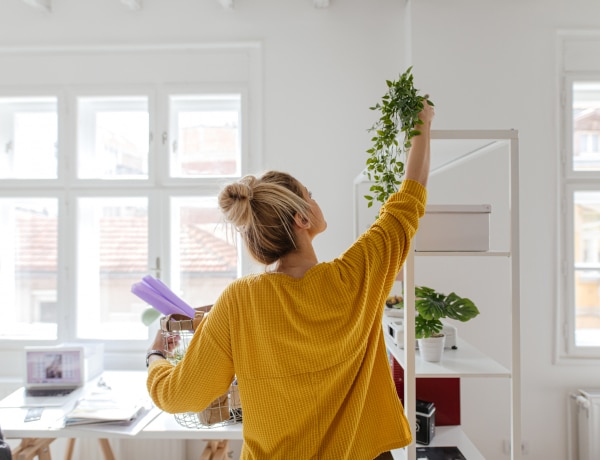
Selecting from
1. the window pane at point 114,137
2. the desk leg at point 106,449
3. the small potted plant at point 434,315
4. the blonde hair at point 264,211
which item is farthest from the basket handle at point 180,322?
the window pane at point 114,137

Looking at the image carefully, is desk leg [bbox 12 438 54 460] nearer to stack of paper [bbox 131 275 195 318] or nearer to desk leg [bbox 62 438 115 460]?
desk leg [bbox 62 438 115 460]

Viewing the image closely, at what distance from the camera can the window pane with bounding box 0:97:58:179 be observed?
270cm

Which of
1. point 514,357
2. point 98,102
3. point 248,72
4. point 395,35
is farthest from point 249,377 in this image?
point 98,102

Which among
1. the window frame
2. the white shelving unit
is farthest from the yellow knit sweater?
the window frame

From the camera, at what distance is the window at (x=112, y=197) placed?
2.52 meters

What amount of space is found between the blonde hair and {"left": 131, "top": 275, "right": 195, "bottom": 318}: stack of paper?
32cm

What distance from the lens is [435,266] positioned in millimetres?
2328

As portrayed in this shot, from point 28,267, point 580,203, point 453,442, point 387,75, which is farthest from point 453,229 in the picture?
point 28,267

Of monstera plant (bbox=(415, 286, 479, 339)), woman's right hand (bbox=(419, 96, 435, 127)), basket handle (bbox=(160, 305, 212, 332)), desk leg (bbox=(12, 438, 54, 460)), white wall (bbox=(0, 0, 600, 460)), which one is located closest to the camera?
basket handle (bbox=(160, 305, 212, 332))

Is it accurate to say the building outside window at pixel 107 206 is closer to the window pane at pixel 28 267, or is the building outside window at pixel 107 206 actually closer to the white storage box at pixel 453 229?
the window pane at pixel 28 267

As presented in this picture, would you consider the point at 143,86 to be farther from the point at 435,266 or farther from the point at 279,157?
the point at 435,266

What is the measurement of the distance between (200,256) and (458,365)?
1.68 m

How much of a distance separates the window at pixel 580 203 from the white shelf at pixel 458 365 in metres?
1.12

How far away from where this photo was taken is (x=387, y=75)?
2.43m
